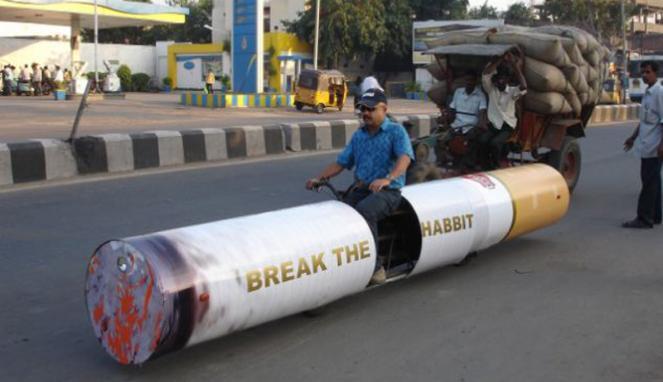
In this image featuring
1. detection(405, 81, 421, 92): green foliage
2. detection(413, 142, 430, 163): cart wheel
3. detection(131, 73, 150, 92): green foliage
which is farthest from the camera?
detection(131, 73, 150, 92): green foliage

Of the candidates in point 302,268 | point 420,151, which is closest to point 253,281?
point 302,268

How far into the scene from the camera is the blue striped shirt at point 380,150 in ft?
16.4

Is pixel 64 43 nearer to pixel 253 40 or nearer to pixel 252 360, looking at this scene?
pixel 253 40

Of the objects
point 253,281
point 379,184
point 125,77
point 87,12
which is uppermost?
point 87,12

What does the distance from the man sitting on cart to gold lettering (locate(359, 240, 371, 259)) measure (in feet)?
14.5

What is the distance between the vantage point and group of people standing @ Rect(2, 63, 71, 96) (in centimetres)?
3481

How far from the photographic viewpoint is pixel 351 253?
443 cm

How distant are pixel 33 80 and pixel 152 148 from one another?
26838 mm

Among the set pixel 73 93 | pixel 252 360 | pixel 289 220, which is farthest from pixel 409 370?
pixel 73 93

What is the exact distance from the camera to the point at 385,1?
4931 centimetres

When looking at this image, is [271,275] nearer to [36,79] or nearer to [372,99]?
[372,99]

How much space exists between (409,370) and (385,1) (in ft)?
156

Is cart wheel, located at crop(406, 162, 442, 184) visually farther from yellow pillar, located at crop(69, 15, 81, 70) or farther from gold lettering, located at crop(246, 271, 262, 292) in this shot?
yellow pillar, located at crop(69, 15, 81, 70)

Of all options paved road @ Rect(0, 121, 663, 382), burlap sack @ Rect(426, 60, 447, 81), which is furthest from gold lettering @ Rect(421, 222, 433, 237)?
burlap sack @ Rect(426, 60, 447, 81)
